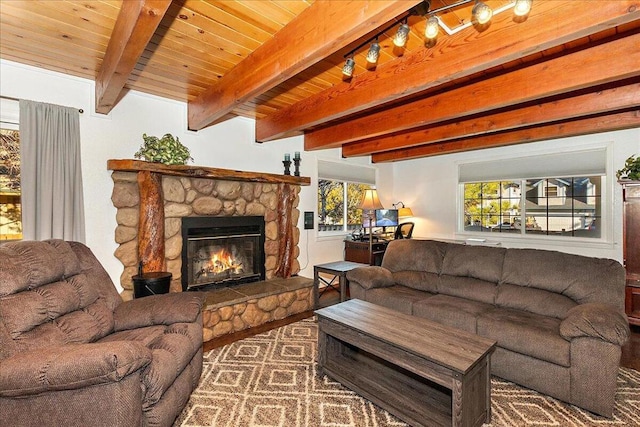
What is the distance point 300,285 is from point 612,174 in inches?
164

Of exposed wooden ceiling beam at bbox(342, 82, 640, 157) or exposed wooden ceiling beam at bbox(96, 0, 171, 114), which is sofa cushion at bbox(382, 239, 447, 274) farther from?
exposed wooden ceiling beam at bbox(96, 0, 171, 114)

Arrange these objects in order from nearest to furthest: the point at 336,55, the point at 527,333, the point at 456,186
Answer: the point at 527,333 → the point at 336,55 → the point at 456,186

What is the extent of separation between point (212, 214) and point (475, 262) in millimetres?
2970

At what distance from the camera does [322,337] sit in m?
2.45

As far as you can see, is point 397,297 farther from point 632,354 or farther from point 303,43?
point 303,43

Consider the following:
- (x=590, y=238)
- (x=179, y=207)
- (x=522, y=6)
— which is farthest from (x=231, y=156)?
(x=590, y=238)

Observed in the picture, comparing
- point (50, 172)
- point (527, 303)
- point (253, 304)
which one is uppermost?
point (50, 172)

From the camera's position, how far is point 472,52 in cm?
196

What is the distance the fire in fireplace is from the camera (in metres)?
3.63

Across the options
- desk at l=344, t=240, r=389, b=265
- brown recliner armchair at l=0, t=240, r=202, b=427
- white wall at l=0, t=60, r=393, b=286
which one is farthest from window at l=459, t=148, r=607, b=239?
brown recliner armchair at l=0, t=240, r=202, b=427

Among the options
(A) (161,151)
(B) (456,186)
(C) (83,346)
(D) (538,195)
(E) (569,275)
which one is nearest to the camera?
(C) (83,346)

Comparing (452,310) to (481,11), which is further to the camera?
(452,310)

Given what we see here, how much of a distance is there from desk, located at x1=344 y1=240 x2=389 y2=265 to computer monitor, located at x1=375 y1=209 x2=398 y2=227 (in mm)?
310

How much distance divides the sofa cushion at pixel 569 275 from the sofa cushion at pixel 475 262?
8 cm
